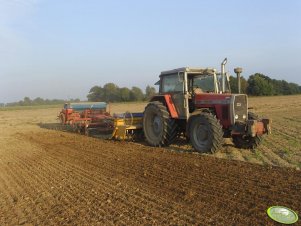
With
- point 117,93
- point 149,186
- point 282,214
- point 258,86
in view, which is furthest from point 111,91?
point 282,214

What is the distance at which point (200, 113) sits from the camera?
30.1ft

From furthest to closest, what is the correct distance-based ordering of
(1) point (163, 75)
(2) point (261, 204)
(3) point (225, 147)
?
1. (1) point (163, 75)
2. (3) point (225, 147)
3. (2) point (261, 204)

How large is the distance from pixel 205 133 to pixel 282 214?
4.68 meters

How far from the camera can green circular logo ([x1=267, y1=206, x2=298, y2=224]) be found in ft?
14.2

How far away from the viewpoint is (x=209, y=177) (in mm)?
6488

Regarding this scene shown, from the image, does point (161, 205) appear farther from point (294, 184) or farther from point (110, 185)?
point (294, 184)

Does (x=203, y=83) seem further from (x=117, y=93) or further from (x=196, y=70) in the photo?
(x=117, y=93)

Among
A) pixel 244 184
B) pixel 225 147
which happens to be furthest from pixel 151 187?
pixel 225 147

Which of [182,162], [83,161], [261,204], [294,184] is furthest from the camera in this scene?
[83,161]

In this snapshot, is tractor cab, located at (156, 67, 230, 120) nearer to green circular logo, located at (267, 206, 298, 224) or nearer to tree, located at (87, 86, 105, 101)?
green circular logo, located at (267, 206, 298, 224)

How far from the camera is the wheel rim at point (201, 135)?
9.11 m

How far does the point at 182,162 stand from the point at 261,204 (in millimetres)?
3067

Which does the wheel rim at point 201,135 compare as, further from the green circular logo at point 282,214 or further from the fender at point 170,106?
the green circular logo at point 282,214

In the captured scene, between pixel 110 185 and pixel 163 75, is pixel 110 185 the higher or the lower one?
the lower one
